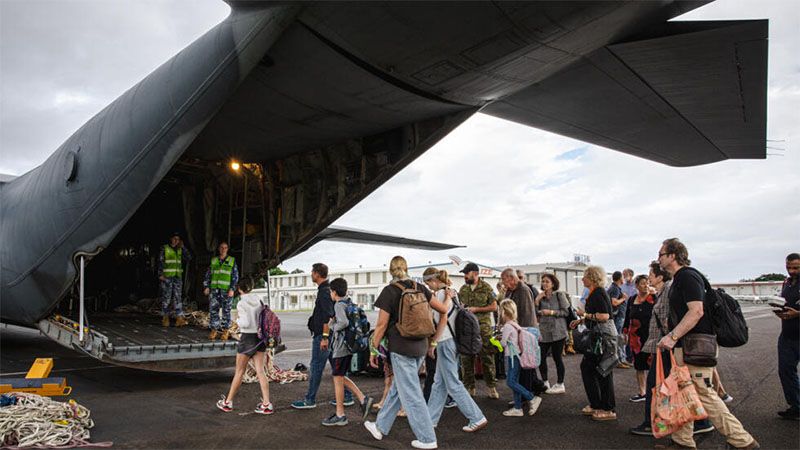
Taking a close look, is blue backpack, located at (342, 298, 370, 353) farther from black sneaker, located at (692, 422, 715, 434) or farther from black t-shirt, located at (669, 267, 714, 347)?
black sneaker, located at (692, 422, 715, 434)

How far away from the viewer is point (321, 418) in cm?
547

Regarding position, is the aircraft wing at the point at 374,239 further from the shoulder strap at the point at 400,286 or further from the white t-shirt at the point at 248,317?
the shoulder strap at the point at 400,286

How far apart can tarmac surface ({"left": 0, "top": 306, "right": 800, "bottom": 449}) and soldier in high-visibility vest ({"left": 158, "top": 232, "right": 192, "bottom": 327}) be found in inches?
44.4

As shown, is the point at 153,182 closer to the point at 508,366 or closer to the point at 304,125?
the point at 304,125

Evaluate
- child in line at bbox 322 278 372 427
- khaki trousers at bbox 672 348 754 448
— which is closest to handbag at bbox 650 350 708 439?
khaki trousers at bbox 672 348 754 448

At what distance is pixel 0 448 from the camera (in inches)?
167

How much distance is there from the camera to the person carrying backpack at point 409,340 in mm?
4270

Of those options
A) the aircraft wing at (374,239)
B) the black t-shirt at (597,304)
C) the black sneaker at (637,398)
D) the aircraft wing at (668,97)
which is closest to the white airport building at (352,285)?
the aircraft wing at (374,239)

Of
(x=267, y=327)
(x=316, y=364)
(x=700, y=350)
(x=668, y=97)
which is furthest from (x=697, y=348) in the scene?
(x=267, y=327)

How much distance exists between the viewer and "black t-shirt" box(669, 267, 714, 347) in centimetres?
417

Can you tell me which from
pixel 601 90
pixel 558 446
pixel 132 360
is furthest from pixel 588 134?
pixel 132 360

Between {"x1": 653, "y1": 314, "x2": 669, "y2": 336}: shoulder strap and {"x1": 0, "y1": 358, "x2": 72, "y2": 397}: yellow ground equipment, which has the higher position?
{"x1": 653, "y1": 314, "x2": 669, "y2": 336}: shoulder strap

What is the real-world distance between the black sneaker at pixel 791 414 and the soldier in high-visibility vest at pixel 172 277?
9.05 metres

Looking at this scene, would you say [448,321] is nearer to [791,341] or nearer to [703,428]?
[703,428]
